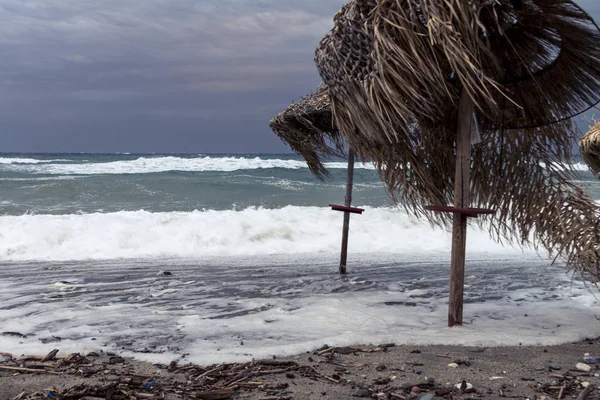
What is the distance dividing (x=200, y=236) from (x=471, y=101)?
7208mm

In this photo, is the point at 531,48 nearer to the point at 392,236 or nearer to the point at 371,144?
the point at 371,144

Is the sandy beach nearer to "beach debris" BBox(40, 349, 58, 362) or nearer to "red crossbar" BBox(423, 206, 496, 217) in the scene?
"beach debris" BBox(40, 349, 58, 362)

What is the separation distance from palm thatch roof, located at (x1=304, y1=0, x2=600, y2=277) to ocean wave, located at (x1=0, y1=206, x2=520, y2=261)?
4.70m

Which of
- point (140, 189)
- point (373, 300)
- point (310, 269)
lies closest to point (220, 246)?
point (310, 269)

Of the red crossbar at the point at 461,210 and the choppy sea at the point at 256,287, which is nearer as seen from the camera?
the red crossbar at the point at 461,210

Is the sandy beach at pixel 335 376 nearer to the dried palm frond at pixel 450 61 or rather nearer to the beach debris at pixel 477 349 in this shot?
the beach debris at pixel 477 349

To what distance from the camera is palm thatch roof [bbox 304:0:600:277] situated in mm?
3514

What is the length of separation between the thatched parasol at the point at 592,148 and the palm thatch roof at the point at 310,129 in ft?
9.96

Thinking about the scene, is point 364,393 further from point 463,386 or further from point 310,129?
point 310,129

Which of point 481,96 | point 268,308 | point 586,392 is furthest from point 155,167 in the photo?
point 586,392

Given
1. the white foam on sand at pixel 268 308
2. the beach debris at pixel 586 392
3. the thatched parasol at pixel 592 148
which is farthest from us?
the thatched parasol at pixel 592 148

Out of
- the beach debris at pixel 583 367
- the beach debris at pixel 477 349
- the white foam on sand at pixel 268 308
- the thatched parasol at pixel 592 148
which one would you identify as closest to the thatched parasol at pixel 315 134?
the white foam on sand at pixel 268 308

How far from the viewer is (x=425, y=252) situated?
9977 mm

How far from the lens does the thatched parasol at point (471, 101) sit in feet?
11.5
